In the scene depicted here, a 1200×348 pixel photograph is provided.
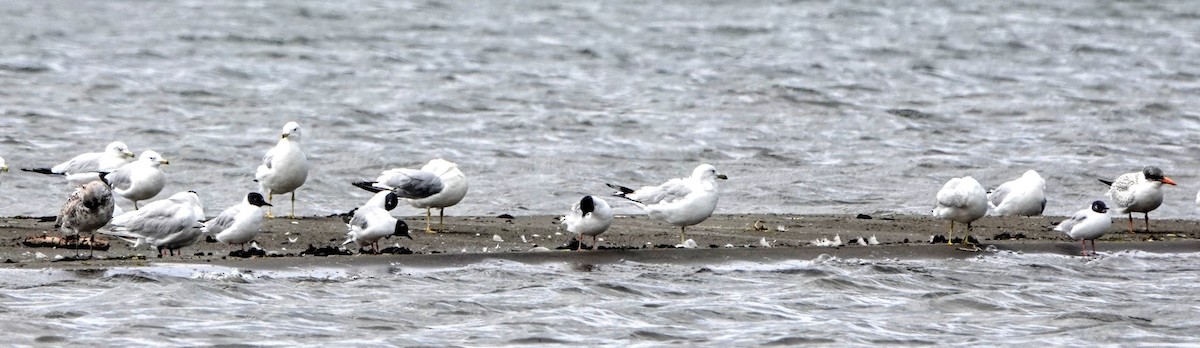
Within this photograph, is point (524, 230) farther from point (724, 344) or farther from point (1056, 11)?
point (1056, 11)

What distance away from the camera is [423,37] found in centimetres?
3231

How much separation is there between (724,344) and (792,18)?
27.8 metres

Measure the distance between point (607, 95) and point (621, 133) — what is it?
11.3 ft

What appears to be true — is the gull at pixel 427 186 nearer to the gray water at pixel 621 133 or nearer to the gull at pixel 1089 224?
the gray water at pixel 621 133

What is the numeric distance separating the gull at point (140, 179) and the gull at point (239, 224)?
2409 mm

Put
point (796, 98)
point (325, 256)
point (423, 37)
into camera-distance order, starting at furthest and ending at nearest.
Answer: point (423, 37)
point (796, 98)
point (325, 256)

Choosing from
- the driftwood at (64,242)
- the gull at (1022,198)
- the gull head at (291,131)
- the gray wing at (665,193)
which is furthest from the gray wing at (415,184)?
the gull at (1022,198)

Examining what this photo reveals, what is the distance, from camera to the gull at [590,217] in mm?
11820

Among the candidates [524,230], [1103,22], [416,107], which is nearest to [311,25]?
[416,107]

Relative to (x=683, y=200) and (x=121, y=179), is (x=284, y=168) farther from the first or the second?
(x=683, y=200)

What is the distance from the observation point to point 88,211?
11.1 meters

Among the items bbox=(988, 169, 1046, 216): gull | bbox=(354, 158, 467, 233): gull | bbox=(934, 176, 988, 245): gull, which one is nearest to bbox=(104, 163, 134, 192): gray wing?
bbox=(354, 158, 467, 233): gull

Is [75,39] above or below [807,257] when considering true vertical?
above

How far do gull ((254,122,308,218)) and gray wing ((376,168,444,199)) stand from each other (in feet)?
3.96
